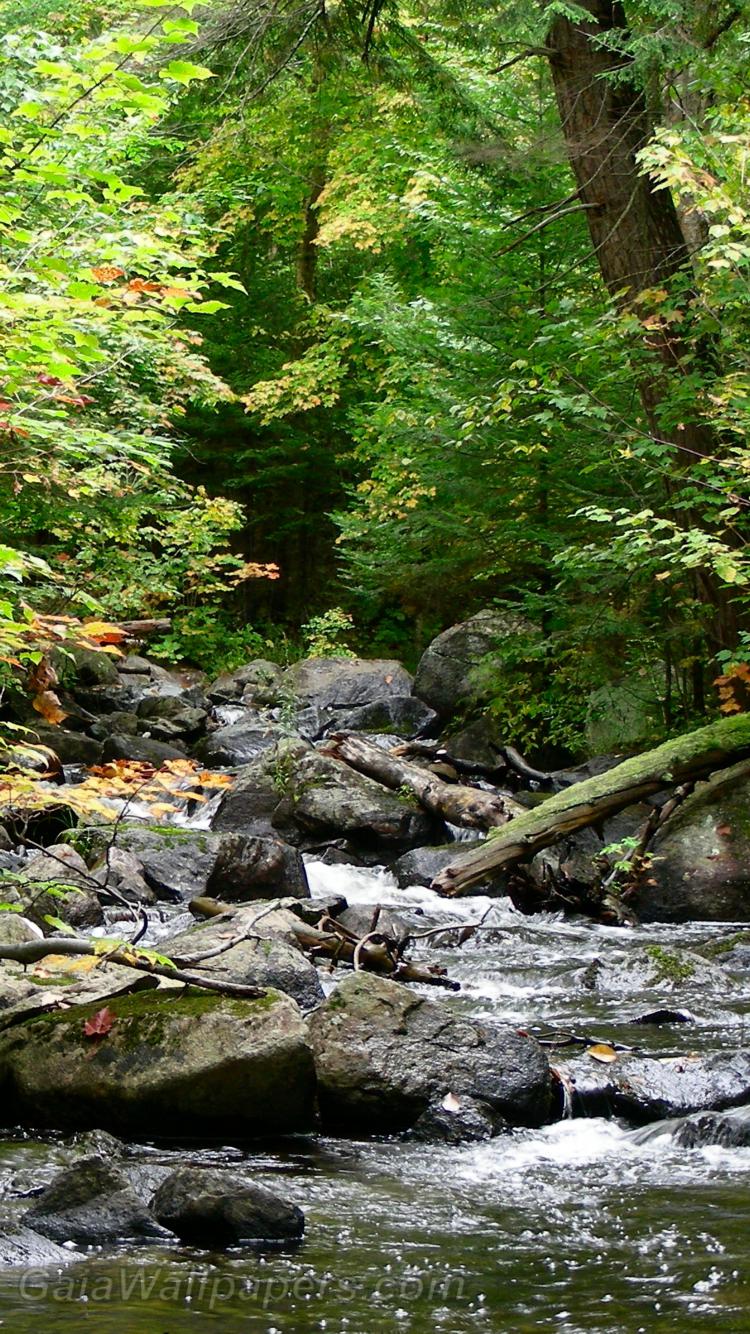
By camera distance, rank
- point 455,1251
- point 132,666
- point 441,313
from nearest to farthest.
Result: point 455,1251, point 441,313, point 132,666

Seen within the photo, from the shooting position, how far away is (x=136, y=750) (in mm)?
14133

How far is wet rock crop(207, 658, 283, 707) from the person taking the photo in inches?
750

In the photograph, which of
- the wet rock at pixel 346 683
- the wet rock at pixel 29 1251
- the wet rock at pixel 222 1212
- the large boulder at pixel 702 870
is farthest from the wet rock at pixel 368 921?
the wet rock at pixel 346 683

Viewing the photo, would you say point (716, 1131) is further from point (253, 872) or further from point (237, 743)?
point (237, 743)

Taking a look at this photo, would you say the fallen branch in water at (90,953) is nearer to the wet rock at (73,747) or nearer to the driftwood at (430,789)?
the driftwood at (430,789)

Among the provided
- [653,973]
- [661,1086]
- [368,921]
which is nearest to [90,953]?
[661,1086]

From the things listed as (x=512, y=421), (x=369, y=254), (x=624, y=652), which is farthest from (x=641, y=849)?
(x=369, y=254)

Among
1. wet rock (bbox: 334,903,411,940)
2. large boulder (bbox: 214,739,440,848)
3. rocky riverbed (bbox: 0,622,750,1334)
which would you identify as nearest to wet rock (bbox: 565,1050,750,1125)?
rocky riverbed (bbox: 0,622,750,1334)

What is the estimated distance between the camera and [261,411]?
Answer: 22469 mm

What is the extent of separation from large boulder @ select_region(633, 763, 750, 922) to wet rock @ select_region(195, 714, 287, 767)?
6139mm

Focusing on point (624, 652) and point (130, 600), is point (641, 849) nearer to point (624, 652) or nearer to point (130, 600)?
point (624, 652)

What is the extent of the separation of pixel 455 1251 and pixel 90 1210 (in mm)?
1183

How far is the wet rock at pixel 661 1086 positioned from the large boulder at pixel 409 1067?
0.24m

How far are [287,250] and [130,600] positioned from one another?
12958 millimetres
